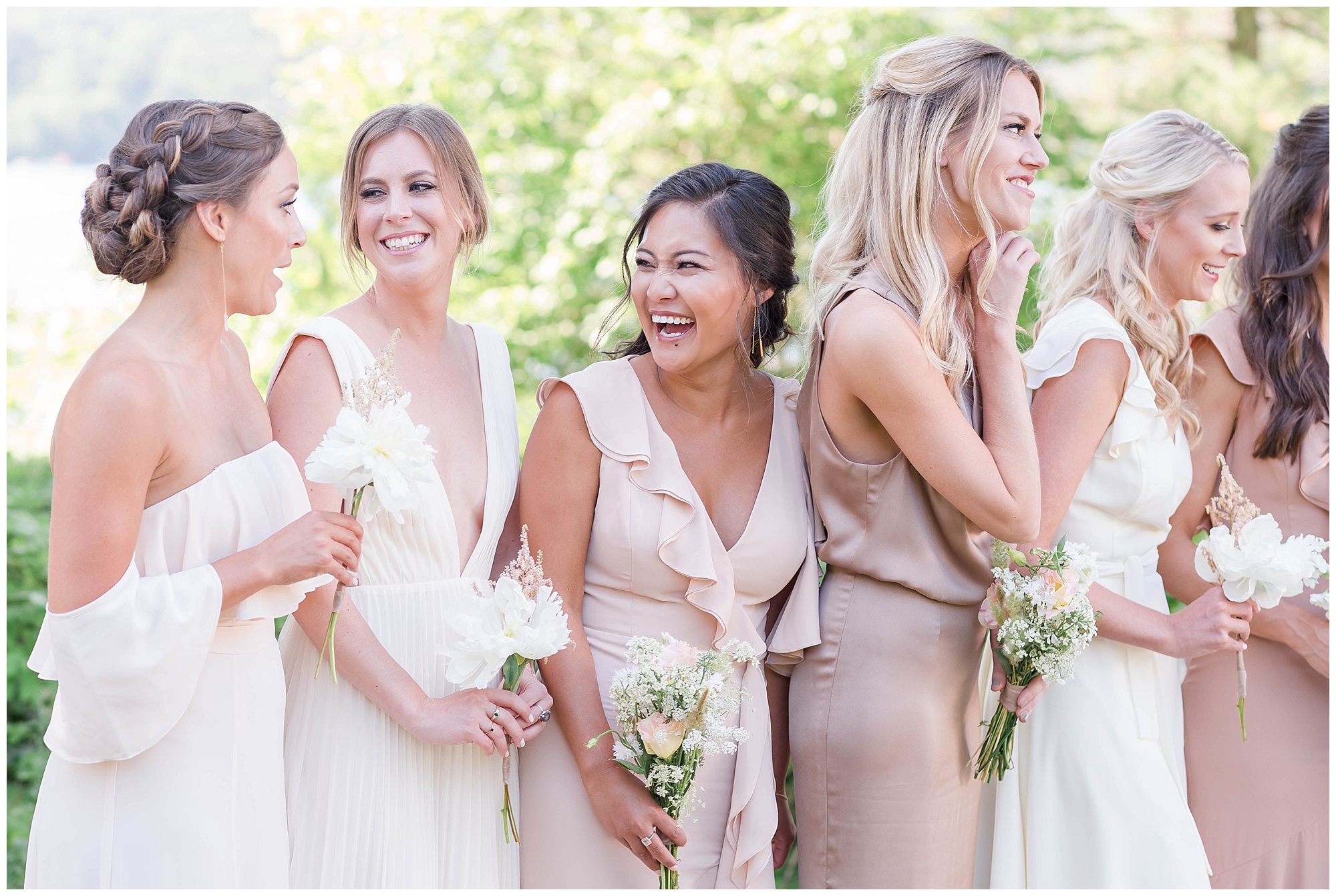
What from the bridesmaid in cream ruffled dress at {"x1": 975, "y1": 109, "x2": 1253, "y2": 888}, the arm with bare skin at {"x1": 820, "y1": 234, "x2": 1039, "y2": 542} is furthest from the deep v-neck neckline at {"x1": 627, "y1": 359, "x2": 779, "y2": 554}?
the bridesmaid in cream ruffled dress at {"x1": 975, "y1": 109, "x2": 1253, "y2": 888}

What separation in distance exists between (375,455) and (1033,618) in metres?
1.82

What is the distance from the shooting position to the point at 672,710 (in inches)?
110

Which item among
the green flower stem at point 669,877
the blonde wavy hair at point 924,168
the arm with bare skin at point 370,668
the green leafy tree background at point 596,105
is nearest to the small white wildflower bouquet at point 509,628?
the arm with bare skin at point 370,668

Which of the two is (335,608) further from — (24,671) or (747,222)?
(24,671)

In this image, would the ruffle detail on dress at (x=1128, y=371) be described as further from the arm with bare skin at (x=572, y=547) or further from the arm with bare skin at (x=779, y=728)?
the arm with bare skin at (x=572, y=547)

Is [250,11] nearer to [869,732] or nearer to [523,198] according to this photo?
[523,198]

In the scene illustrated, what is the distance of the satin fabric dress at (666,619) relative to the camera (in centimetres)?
318

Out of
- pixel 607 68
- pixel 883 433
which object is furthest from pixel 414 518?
pixel 607 68

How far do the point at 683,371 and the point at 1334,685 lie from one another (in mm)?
2379

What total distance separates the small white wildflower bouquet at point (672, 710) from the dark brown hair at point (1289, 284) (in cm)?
219

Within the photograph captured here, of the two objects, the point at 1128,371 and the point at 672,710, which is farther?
the point at 1128,371

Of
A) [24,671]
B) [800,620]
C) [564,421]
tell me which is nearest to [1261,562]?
[800,620]

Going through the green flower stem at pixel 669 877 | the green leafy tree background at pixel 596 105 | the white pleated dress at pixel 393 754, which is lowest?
the green flower stem at pixel 669 877

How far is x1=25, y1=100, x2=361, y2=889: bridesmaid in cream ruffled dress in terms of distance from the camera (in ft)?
8.25
